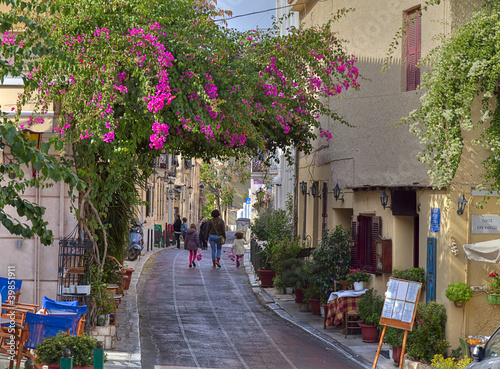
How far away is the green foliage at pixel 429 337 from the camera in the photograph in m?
11.8

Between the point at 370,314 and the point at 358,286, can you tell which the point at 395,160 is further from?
the point at 370,314

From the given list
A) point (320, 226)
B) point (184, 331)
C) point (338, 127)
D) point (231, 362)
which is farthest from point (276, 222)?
point (231, 362)

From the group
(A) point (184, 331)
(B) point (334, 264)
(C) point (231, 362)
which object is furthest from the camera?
(B) point (334, 264)

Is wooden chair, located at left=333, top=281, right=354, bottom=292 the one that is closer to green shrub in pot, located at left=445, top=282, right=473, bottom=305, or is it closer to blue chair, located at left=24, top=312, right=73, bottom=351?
green shrub in pot, located at left=445, top=282, right=473, bottom=305

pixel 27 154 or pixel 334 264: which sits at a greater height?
pixel 27 154

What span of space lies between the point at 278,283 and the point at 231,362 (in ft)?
24.6

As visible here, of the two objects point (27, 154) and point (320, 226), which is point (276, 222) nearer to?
point (320, 226)

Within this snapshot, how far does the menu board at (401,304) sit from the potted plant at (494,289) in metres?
1.58

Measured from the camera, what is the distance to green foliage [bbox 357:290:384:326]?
1351 cm

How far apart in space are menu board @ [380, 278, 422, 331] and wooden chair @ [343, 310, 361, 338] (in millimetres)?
3202

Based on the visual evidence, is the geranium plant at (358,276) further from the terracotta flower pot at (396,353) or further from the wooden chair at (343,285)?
the terracotta flower pot at (396,353)

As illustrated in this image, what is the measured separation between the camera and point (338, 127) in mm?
17469

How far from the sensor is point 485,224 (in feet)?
40.3

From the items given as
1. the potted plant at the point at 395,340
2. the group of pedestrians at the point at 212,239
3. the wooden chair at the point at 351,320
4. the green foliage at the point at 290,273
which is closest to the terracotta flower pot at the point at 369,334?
the wooden chair at the point at 351,320
